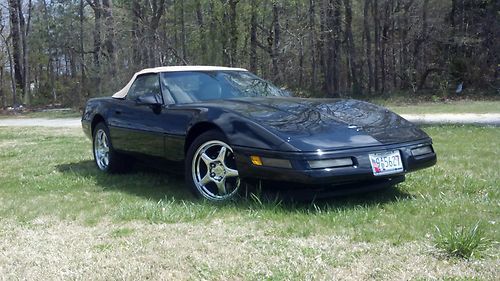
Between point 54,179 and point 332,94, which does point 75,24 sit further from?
point 54,179

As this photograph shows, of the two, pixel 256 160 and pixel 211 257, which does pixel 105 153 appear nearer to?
pixel 256 160

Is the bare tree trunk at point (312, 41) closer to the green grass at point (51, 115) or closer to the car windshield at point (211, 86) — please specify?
the green grass at point (51, 115)

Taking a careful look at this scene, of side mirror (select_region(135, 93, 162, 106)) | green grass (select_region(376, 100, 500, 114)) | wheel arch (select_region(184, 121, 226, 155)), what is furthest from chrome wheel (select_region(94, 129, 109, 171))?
green grass (select_region(376, 100, 500, 114))

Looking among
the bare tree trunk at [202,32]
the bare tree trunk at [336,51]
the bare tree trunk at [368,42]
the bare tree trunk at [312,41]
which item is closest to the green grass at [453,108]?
the bare tree trunk at [336,51]

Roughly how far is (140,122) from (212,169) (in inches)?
49.8

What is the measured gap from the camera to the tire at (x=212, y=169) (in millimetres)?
4320

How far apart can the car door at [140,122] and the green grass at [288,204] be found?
41cm

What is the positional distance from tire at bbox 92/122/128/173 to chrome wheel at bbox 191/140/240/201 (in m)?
1.74

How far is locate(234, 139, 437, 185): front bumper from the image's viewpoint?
146 inches

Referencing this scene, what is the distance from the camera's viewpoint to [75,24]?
40.1m

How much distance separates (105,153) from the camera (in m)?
6.30

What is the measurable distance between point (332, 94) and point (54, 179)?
21574mm

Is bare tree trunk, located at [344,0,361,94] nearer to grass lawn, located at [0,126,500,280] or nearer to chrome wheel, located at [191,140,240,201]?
grass lawn, located at [0,126,500,280]

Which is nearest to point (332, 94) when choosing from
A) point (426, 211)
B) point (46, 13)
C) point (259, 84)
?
point (259, 84)
